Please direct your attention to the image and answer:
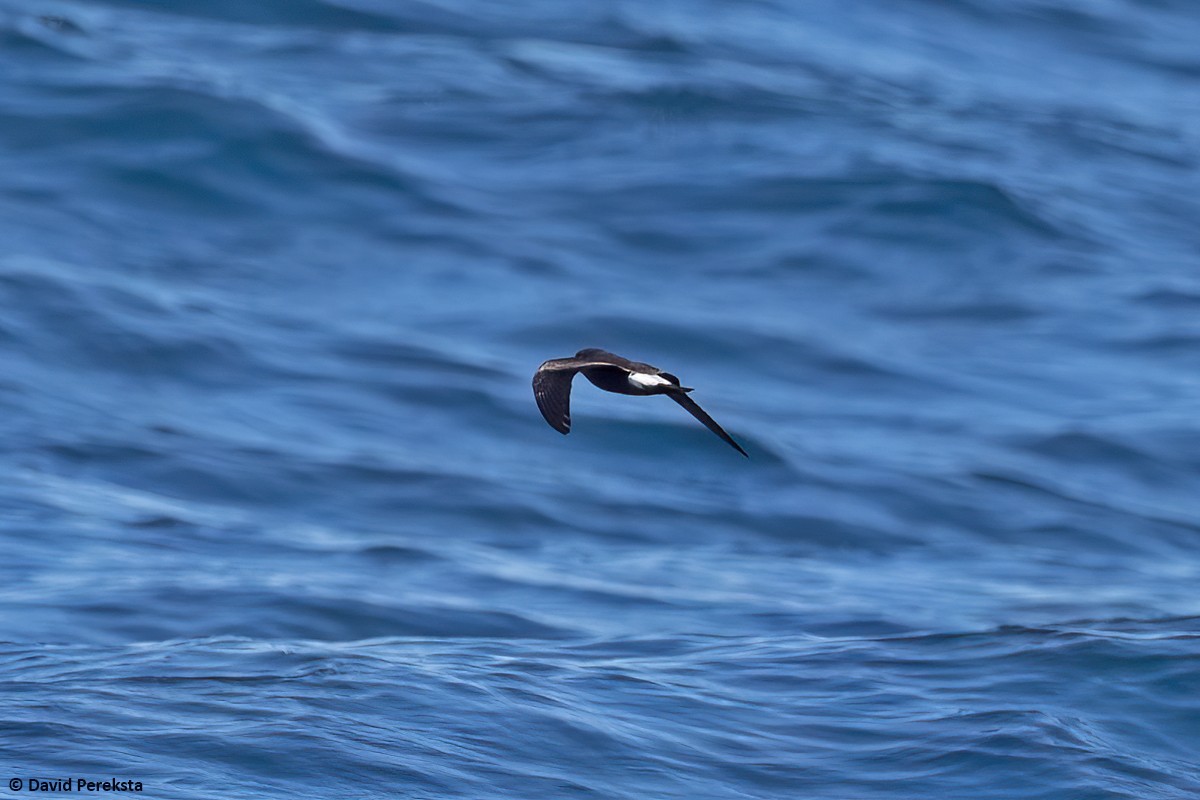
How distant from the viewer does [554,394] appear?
5523mm

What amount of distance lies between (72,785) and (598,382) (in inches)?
94.7

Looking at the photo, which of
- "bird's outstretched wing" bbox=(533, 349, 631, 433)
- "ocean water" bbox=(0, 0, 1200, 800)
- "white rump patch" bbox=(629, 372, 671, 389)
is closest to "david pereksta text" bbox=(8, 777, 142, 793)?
"ocean water" bbox=(0, 0, 1200, 800)

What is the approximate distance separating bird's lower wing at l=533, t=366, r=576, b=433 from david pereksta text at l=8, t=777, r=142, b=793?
219 centimetres

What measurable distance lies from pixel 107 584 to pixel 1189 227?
10.4 meters

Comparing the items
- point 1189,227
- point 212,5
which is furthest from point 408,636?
point 212,5

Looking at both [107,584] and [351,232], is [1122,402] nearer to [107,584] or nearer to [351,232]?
[351,232]

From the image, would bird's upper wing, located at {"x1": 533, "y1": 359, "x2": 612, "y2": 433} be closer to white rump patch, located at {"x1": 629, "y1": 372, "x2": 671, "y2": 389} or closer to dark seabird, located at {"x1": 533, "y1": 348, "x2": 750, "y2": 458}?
dark seabird, located at {"x1": 533, "y1": 348, "x2": 750, "y2": 458}

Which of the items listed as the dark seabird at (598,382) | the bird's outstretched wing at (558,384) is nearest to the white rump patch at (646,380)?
the dark seabird at (598,382)

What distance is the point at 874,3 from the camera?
21.0 metres

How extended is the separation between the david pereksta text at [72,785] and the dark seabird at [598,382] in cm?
219

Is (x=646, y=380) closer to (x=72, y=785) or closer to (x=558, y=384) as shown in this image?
(x=558, y=384)

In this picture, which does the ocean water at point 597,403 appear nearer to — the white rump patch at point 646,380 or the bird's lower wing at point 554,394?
the bird's lower wing at point 554,394

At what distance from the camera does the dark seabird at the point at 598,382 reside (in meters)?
5.27

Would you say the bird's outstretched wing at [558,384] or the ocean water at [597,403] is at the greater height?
the bird's outstretched wing at [558,384]
